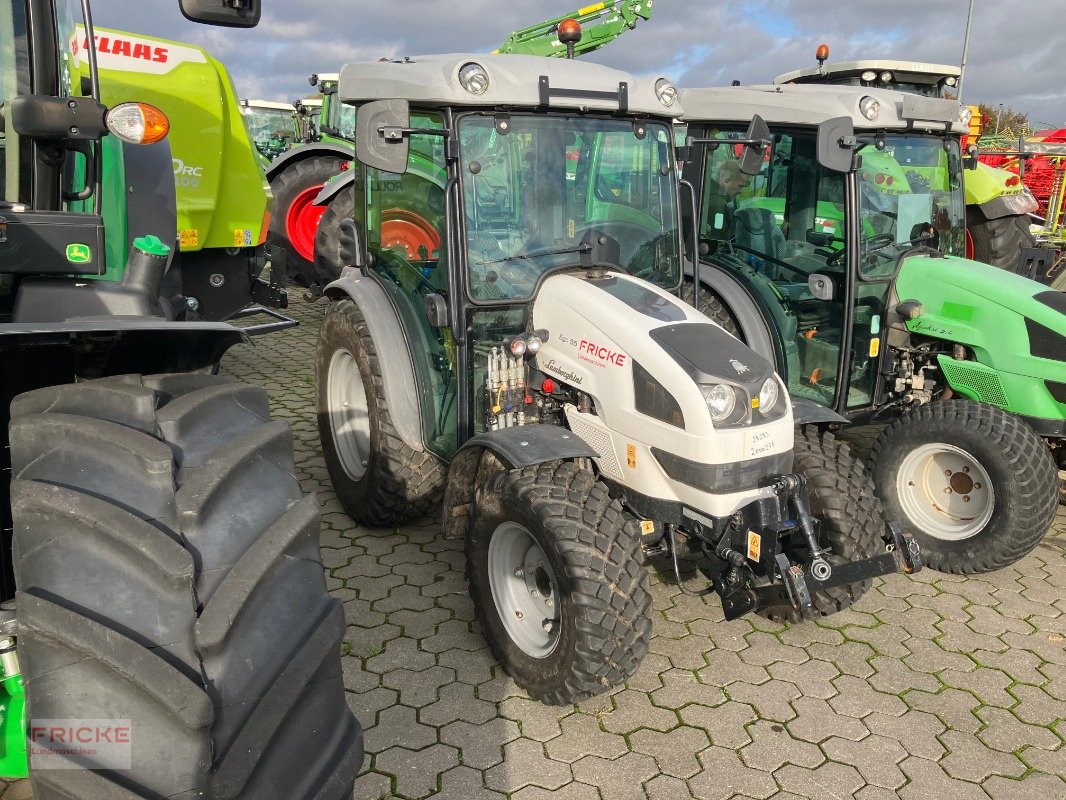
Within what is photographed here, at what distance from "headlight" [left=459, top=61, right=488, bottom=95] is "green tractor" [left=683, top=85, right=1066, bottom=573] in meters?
1.14

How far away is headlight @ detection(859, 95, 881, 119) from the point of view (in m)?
4.46

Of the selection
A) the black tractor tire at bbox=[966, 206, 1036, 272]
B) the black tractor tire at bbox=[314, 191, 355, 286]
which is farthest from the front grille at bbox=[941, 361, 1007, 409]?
the black tractor tire at bbox=[314, 191, 355, 286]

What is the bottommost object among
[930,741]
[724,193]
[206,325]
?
[930,741]

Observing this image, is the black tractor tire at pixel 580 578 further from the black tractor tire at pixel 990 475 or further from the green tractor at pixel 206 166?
the green tractor at pixel 206 166

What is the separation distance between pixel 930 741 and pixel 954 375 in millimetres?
2122

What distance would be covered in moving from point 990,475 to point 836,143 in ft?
5.61

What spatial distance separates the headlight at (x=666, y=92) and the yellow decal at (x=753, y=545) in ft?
6.21

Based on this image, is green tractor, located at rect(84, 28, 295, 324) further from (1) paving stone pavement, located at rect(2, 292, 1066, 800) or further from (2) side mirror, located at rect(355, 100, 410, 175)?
(1) paving stone pavement, located at rect(2, 292, 1066, 800)

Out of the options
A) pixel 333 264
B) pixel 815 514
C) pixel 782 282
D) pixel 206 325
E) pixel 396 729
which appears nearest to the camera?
pixel 206 325

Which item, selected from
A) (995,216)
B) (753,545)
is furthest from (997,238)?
(753,545)

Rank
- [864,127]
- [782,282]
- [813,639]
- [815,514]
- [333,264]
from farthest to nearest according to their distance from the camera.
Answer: [333,264] → [782,282] → [864,127] → [813,639] → [815,514]

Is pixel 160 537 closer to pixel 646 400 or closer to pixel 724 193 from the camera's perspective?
pixel 646 400

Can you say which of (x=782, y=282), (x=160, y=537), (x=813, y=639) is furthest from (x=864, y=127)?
(x=160, y=537)

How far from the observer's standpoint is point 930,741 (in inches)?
118
